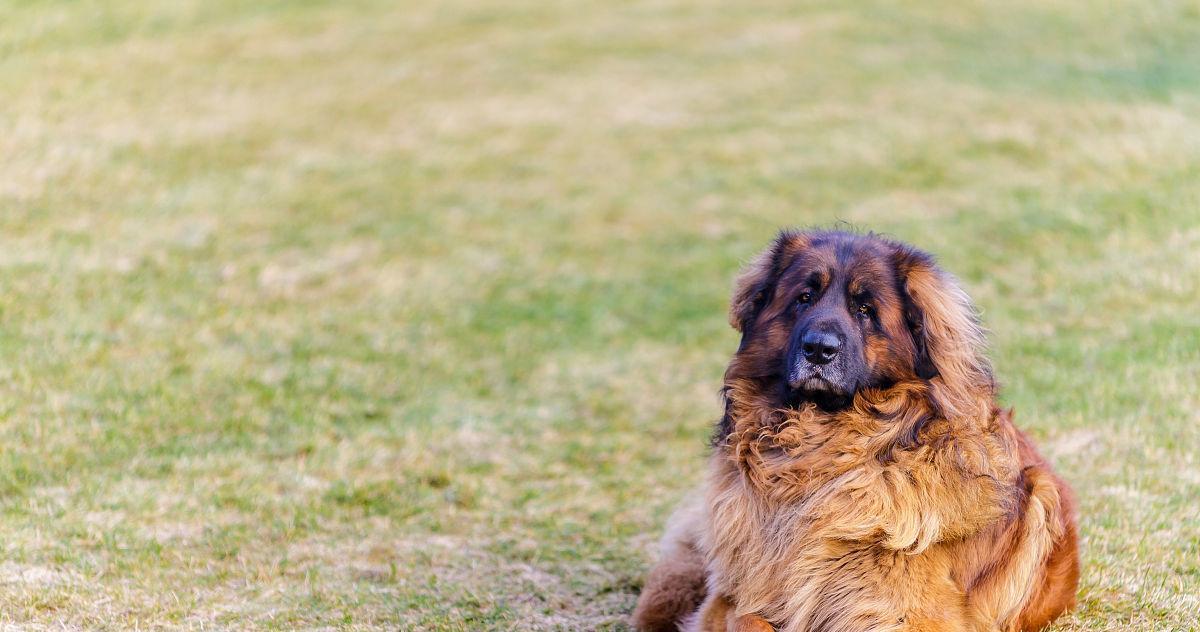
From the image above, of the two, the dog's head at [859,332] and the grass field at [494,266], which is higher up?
the dog's head at [859,332]

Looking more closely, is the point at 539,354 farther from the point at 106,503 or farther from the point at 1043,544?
the point at 1043,544

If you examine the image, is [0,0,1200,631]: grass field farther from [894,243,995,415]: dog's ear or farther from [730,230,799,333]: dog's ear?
[730,230,799,333]: dog's ear

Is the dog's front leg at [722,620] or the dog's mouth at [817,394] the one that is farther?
the dog's mouth at [817,394]

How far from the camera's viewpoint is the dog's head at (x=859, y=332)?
4988 millimetres

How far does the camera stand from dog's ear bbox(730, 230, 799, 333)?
548cm

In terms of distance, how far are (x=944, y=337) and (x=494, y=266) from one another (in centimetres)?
860

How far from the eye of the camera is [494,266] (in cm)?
1320

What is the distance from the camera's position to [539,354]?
11055 mm

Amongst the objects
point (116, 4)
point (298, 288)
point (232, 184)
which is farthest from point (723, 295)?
A: point (116, 4)

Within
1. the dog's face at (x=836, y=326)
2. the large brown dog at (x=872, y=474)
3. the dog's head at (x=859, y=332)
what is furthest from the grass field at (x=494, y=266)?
the dog's face at (x=836, y=326)

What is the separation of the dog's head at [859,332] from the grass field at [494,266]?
1.51m

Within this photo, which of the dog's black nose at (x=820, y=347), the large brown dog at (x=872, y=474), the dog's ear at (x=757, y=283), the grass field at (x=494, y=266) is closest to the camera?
the large brown dog at (x=872, y=474)

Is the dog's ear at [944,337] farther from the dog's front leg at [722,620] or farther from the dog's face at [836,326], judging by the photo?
the dog's front leg at [722,620]

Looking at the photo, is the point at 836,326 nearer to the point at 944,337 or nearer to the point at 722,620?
the point at 944,337
